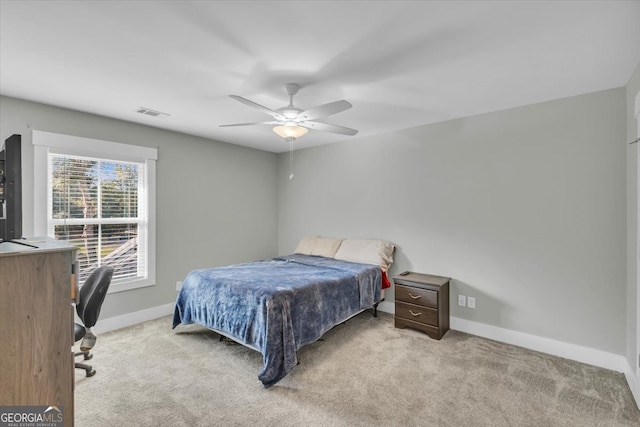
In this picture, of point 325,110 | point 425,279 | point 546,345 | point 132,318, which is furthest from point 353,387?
point 132,318

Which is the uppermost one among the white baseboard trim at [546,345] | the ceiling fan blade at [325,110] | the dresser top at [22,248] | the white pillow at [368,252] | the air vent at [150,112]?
the air vent at [150,112]

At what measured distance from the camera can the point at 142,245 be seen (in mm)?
3713

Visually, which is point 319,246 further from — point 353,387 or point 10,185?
point 10,185

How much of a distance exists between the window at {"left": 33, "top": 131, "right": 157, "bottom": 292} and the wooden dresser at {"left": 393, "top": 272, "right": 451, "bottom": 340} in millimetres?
3076

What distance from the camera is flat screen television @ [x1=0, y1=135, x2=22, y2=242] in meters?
1.37

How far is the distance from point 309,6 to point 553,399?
305 cm

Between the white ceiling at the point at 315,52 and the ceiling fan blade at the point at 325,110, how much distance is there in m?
0.29

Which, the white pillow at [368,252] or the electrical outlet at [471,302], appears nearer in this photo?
the electrical outlet at [471,302]

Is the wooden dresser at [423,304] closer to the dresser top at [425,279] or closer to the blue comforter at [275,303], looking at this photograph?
the dresser top at [425,279]

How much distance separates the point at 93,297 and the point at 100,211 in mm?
1402

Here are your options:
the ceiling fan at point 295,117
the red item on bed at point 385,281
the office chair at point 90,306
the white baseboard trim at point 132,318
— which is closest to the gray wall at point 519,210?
the red item on bed at point 385,281

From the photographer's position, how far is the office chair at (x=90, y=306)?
2271 mm

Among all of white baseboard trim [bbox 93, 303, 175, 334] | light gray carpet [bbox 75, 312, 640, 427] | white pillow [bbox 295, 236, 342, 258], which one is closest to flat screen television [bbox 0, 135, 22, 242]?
light gray carpet [bbox 75, 312, 640, 427]

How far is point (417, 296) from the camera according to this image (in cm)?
328
